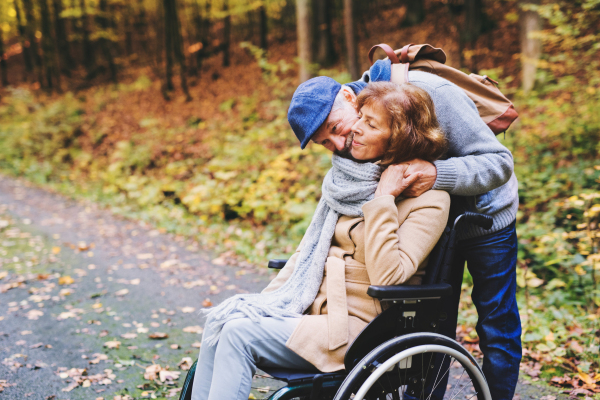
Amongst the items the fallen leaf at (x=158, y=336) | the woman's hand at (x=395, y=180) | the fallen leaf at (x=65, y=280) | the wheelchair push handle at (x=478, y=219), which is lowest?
the fallen leaf at (x=65, y=280)

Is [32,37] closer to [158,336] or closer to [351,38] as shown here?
[351,38]

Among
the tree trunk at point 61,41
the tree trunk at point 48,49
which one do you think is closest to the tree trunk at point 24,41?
the tree trunk at point 61,41

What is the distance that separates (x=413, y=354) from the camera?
1.68 m

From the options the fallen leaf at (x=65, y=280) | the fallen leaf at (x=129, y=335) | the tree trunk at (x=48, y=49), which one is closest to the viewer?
the fallen leaf at (x=129, y=335)

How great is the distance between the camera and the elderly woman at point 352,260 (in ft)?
5.59

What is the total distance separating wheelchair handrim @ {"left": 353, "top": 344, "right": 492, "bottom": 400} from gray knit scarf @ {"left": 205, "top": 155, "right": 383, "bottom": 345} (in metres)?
0.41

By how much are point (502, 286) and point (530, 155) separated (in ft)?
14.8

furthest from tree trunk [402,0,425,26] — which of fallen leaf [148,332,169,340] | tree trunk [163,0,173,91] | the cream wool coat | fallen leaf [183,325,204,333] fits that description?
the cream wool coat

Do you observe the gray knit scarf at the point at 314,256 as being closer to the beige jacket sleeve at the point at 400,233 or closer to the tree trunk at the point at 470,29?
the beige jacket sleeve at the point at 400,233

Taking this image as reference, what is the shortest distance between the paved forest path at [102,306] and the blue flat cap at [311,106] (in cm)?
184

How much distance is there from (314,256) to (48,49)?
21437 millimetres

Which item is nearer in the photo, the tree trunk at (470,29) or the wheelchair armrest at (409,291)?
the wheelchair armrest at (409,291)

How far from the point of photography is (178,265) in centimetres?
545

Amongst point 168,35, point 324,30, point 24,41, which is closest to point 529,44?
point 324,30
